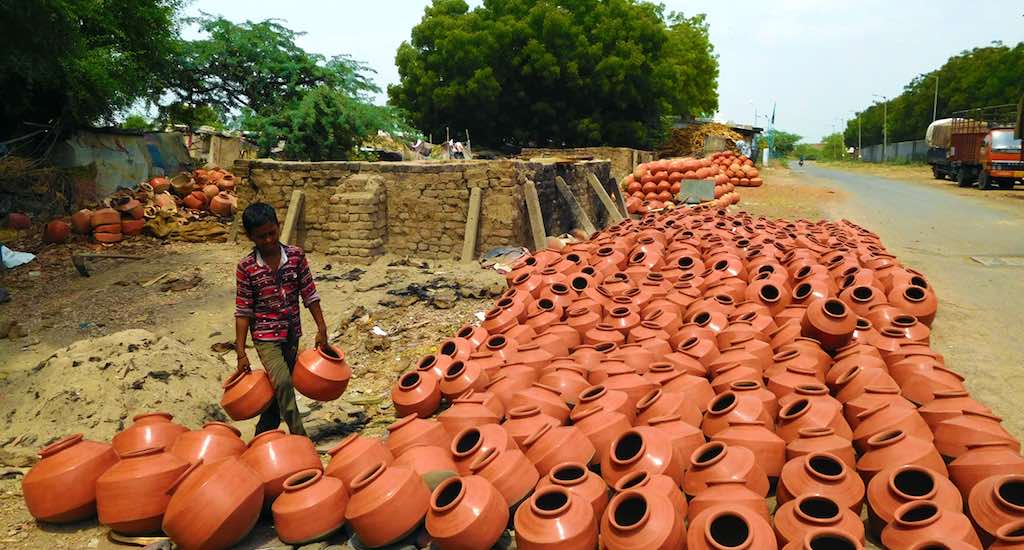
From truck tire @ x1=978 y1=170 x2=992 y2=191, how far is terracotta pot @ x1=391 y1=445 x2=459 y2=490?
76.0ft

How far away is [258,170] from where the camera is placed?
10.4 metres

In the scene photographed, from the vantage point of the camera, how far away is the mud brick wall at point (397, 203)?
9.45 m

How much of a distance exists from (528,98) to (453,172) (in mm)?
16680

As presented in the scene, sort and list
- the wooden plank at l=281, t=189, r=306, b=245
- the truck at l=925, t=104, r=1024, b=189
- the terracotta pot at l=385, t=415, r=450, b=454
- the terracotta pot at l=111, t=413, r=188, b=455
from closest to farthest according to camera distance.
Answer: the terracotta pot at l=111, t=413, r=188, b=455 → the terracotta pot at l=385, t=415, r=450, b=454 → the wooden plank at l=281, t=189, r=306, b=245 → the truck at l=925, t=104, r=1024, b=189

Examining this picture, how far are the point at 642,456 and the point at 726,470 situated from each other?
15.9 inches

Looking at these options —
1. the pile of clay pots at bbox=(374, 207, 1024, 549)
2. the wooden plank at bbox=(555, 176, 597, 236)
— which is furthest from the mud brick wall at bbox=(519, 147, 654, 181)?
the pile of clay pots at bbox=(374, 207, 1024, 549)

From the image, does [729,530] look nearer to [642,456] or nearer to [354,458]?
[642,456]

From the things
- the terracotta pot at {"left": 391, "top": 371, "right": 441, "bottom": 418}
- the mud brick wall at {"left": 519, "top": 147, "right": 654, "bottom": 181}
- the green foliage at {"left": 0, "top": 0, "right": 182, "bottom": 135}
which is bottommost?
the terracotta pot at {"left": 391, "top": 371, "right": 441, "bottom": 418}

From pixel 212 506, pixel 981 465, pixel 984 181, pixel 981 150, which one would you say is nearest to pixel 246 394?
pixel 212 506

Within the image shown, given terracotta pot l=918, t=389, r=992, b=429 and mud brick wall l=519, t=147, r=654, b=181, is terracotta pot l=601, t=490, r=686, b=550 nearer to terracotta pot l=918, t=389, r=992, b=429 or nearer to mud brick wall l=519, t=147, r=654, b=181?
Answer: terracotta pot l=918, t=389, r=992, b=429

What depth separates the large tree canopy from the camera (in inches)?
Result: 958

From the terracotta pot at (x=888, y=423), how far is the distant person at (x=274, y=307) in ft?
10.4

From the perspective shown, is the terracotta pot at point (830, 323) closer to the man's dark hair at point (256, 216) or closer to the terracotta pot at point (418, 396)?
the terracotta pot at point (418, 396)

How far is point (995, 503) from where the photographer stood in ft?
9.07
